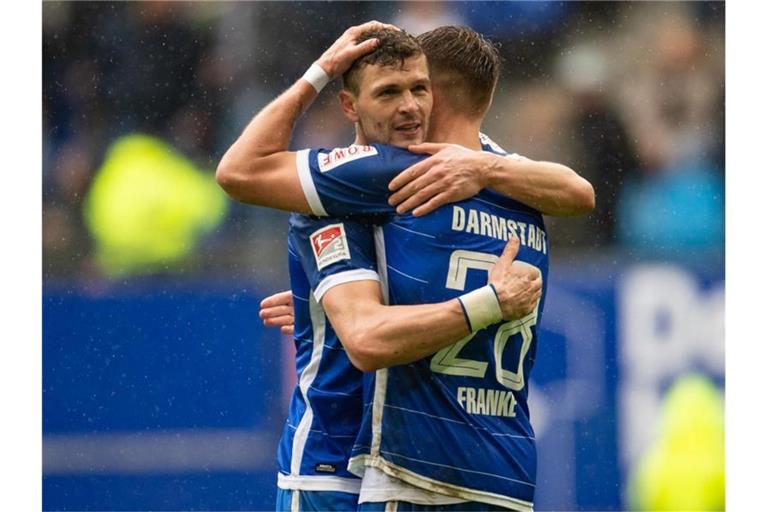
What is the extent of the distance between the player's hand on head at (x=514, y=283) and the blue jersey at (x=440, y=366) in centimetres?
4

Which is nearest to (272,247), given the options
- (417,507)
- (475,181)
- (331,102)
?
(331,102)

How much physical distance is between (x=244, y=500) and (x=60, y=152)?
282cm

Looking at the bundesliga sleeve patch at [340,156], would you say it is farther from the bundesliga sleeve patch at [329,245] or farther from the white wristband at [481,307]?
the white wristband at [481,307]

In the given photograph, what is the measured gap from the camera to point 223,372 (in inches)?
301

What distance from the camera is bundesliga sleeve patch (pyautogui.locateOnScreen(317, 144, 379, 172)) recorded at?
3.66m

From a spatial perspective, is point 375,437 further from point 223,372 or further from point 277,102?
point 223,372

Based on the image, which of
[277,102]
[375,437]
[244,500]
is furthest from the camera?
[244,500]

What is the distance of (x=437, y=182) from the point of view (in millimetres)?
3580

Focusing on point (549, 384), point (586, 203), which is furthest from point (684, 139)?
point (586, 203)

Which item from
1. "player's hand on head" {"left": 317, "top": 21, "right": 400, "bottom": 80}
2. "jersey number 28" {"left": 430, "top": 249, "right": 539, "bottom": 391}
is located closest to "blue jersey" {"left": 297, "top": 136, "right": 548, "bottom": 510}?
"jersey number 28" {"left": 430, "top": 249, "right": 539, "bottom": 391}

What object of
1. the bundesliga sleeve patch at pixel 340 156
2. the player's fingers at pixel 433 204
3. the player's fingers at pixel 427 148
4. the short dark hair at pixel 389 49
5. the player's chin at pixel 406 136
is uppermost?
the short dark hair at pixel 389 49

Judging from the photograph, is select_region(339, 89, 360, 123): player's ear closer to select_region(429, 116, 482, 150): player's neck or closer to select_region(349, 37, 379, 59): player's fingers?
select_region(349, 37, 379, 59): player's fingers

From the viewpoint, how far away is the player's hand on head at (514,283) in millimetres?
3486

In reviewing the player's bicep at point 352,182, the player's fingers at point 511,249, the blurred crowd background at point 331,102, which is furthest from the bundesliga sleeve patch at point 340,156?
the blurred crowd background at point 331,102
